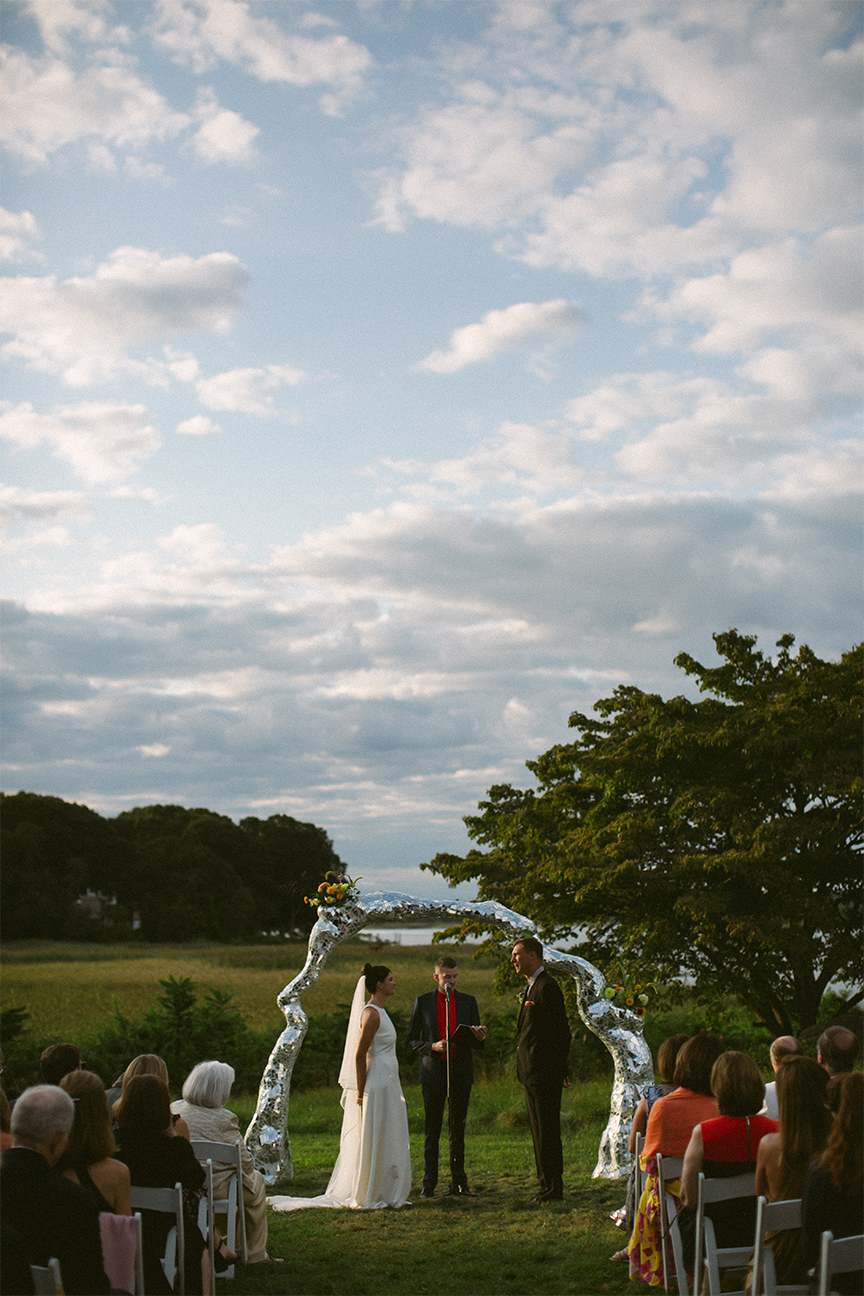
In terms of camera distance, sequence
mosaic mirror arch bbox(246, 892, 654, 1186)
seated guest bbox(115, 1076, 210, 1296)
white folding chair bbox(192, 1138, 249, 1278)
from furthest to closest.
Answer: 1. mosaic mirror arch bbox(246, 892, 654, 1186)
2. white folding chair bbox(192, 1138, 249, 1278)
3. seated guest bbox(115, 1076, 210, 1296)

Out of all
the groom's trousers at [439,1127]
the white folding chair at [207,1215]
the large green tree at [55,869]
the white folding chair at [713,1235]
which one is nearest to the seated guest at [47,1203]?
the white folding chair at [207,1215]

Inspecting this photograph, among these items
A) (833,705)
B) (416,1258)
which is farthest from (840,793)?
(416,1258)

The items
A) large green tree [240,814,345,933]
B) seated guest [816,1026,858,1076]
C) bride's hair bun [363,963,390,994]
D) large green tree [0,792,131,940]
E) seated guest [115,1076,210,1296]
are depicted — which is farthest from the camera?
large green tree [240,814,345,933]

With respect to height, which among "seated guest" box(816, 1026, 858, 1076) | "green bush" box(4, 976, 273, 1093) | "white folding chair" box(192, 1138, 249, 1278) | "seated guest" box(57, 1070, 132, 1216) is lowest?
"green bush" box(4, 976, 273, 1093)

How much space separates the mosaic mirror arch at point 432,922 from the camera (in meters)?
10.0

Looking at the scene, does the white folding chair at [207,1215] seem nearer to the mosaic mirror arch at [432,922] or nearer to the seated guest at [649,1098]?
the seated guest at [649,1098]

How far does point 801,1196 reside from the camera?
14.2 ft

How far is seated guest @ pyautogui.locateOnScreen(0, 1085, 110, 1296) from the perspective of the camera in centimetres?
384

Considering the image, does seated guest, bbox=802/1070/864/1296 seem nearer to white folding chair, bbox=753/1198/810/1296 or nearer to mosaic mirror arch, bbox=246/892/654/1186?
white folding chair, bbox=753/1198/810/1296

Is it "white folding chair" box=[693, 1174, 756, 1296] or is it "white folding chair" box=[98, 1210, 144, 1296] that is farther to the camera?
"white folding chair" box=[693, 1174, 756, 1296]

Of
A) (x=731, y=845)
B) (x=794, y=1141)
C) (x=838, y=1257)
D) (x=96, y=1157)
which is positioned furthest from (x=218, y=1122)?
(x=731, y=845)

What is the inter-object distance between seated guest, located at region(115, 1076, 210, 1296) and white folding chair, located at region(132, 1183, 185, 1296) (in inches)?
1.4

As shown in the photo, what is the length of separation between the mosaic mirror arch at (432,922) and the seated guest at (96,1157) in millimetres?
5912

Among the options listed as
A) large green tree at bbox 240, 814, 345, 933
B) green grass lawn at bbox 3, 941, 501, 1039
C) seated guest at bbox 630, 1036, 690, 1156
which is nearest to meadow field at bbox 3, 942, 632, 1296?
seated guest at bbox 630, 1036, 690, 1156
